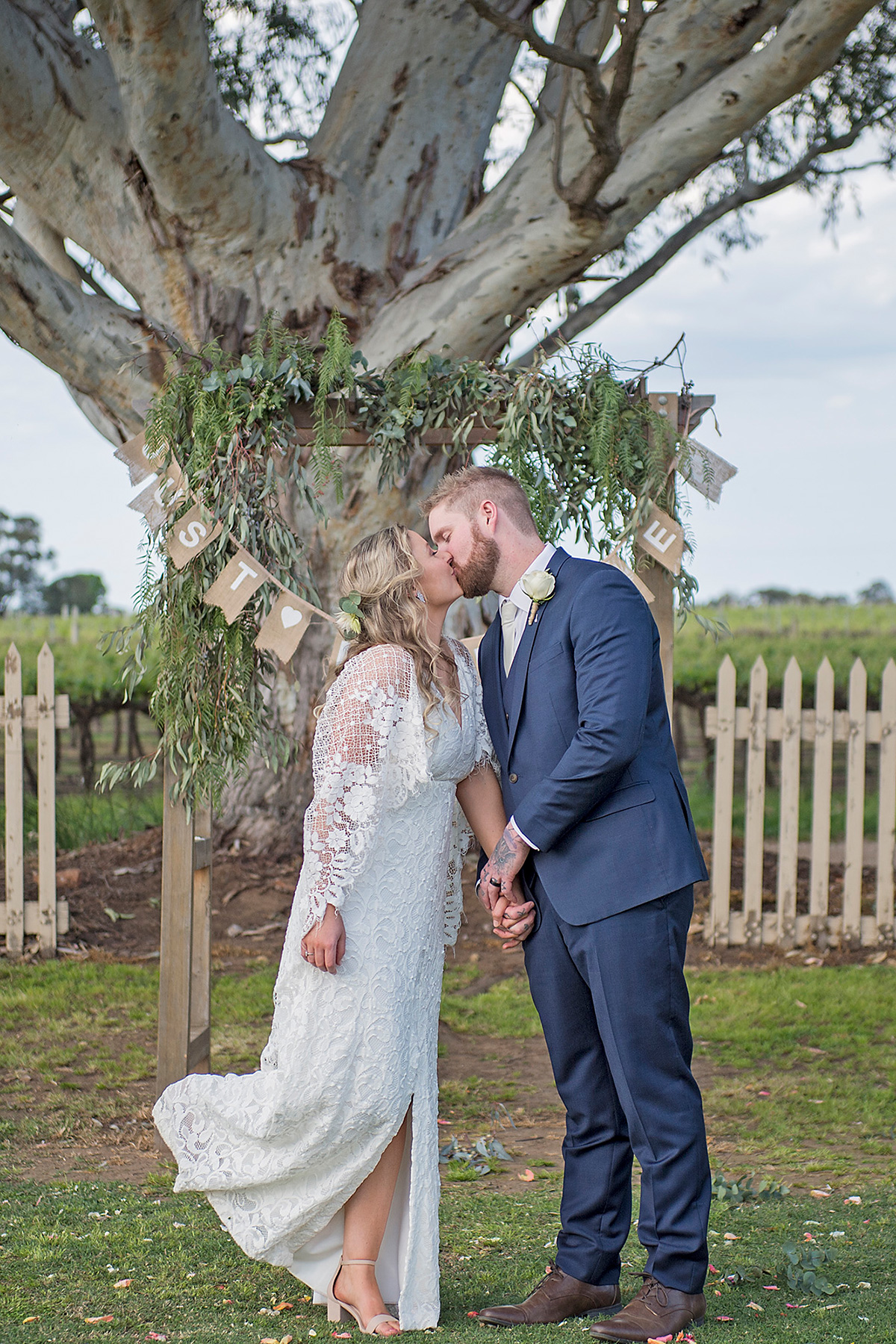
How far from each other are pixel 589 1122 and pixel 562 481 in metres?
2.19

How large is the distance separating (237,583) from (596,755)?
5.28 feet

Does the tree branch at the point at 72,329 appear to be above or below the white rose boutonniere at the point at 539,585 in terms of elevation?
above

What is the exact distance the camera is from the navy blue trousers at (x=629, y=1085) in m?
2.74

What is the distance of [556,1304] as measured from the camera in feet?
9.40

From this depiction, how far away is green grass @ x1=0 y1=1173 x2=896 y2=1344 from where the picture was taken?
2805 mm

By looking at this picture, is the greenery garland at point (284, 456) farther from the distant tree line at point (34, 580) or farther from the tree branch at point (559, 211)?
the distant tree line at point (34, 580)

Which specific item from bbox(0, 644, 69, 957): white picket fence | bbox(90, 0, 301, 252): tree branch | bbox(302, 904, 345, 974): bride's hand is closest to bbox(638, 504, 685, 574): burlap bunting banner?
bbox(302, 904, 345, 974): bride's hand

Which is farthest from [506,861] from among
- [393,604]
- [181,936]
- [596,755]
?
[181,936]

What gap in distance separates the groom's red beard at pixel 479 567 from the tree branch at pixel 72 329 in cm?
319

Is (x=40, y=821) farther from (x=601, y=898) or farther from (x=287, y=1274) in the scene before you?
(x=601, y=898)

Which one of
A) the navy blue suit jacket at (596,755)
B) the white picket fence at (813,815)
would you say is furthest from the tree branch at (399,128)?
the navy blue suit jacket at (596,755)

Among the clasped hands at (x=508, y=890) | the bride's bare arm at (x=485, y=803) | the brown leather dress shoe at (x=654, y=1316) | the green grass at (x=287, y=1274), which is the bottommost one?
the green grass at (x=287, y=1274)

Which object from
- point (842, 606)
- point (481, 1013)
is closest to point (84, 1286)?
point (481, 1013)

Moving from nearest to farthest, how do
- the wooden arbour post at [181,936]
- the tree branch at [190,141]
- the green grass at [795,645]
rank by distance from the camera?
the wooden arbour post at [181,936] → the tree branch at [190,141] → the green grass at [795,645]
